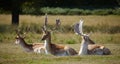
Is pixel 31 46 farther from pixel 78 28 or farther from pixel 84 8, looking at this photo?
pixel 84 8

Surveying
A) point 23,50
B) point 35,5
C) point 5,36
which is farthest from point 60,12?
point 23,50

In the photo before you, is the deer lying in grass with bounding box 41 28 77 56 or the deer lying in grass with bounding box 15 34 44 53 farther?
the deer lying in grass with bounding box 15 34 44 53

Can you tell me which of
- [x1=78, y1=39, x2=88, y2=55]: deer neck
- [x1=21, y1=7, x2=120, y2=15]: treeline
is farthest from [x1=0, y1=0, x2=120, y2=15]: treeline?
[x1=78, y1=39, x2=88, y2=55]: deer neck

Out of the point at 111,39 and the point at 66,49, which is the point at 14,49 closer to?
the point at 66,49

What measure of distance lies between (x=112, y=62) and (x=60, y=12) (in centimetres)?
3596

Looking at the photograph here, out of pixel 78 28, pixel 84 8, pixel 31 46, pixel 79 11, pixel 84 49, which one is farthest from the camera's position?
pixel 84 8

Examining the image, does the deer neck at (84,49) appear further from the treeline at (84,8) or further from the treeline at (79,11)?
the treeline at (79,11)

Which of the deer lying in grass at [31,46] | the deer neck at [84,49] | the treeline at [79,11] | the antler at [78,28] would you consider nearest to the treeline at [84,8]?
the treeline at [79,11]

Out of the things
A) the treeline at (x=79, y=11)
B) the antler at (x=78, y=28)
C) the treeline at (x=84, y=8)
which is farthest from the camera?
the treeline at (x=79, y=11)

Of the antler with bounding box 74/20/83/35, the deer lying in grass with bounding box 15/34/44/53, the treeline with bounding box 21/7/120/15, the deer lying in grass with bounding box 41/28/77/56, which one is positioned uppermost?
the antler with bounding box 74/20/83/35

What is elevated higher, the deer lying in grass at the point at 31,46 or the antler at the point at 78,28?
the antler at the point at 78,28

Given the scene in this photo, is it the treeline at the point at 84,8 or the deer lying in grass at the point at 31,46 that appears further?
the treeline at the point at 84,8

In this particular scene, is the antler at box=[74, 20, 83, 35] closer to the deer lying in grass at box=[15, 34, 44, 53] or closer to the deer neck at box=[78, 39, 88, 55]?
the deer neck at box=[78, 39, 88, 55]

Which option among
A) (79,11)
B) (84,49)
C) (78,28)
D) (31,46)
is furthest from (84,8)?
(84,49)
